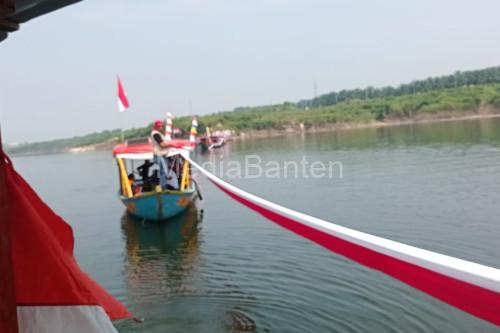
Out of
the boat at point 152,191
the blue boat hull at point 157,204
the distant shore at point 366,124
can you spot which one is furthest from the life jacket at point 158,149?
the distant shore at point 366,124

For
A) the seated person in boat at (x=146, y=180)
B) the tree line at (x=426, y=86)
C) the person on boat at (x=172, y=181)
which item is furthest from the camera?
A: the tree line at (x=426, y=86)

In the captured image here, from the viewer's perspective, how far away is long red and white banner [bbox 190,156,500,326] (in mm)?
1117

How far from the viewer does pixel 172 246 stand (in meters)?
11.1

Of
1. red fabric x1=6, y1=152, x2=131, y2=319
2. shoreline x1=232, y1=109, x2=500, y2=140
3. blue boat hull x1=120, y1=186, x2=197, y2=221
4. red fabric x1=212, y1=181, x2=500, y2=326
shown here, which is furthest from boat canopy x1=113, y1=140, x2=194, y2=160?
shoreline x1=232, y1=109, x2=500, y2=140

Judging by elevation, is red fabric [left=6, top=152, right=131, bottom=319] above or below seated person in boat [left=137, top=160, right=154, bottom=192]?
above

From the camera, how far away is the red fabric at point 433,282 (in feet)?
3.67

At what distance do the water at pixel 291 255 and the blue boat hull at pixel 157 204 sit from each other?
1.32 ft

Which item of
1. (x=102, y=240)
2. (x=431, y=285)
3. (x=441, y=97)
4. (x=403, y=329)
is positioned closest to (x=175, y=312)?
(x=403, y=329)

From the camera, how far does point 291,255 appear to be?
905 centimetres

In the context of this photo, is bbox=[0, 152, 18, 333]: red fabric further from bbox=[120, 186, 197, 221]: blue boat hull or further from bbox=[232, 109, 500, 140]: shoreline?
bbox=[232, 109, 500, 140]: shoreline

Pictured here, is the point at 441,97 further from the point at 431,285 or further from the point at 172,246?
the point at 431,285

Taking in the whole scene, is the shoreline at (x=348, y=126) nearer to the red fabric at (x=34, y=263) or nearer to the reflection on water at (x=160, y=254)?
the reflection on water at (x=160, y=254)

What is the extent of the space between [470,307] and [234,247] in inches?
369

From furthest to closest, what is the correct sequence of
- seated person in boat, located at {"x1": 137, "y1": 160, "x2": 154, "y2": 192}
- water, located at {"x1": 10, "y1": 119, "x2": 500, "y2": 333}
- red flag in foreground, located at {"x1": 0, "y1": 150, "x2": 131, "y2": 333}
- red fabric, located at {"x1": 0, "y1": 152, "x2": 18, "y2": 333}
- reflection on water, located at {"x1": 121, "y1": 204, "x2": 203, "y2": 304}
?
seated person in boat, located at {"x1": 137, "y1": 160, "x2": 154, "y2": 192}, reflection on water, located at {"x1": 121, "y1": 204, "x2": 203, "y2": 304}, water, located at {"x1": 10, "y1": 119, "x2": 500, "y2": 333}, red flag in foreground, located at {"x1": 0, "y1": 150, "x2": 131, "y2": 333}, red fabric, located at {"x1": 0, "y1": 152, "x2": 18, "y2": 333}
